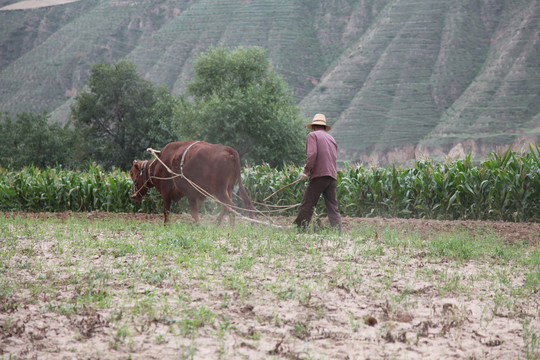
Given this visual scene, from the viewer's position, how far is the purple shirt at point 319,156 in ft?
28.1

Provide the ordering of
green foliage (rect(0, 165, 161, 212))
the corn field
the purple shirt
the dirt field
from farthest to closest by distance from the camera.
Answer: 1. green foliage (rect(0, 165, 161, 212))
2. the corn field
3. the purple shirt
4. the dirt field

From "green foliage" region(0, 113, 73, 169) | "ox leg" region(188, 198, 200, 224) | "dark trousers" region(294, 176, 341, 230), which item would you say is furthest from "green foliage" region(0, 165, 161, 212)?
"green foliage" region(0, 113, 73, 169)

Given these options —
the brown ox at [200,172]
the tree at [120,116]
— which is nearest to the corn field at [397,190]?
the brown ox at [200,172]

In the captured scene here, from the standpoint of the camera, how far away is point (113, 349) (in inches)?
159

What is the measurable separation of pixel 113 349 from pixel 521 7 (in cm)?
7657

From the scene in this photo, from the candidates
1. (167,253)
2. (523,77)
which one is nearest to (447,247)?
(167,253)

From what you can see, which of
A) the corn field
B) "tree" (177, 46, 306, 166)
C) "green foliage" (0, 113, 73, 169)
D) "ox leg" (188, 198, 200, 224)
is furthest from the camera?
"green foliage" (0, 113, 73, 169)

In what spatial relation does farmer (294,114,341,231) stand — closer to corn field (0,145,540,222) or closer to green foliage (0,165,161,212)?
corn field (0,145,540,222)

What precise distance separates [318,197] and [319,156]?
30.2 inches

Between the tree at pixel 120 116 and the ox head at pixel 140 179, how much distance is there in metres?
33.2

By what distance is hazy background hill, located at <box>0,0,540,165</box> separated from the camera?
52688 millimetres

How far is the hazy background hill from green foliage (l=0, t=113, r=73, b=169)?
77.5 feet

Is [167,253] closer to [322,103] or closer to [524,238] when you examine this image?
[524,238]

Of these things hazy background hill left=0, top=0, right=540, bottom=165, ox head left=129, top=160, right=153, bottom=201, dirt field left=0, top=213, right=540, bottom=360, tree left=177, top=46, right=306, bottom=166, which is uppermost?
hazy background hill left=0, top=0, right=540, bottom=165
